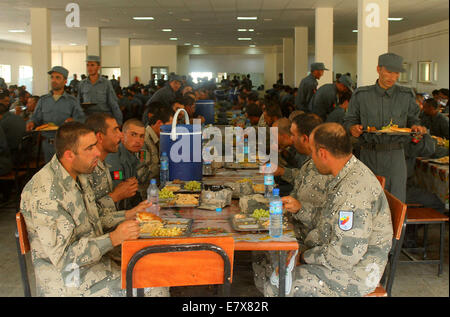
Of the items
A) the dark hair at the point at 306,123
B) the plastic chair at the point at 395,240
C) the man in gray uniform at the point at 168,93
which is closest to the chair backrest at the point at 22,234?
the plastic chair at the point at 395,240

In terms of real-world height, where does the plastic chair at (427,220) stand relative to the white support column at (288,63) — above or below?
below

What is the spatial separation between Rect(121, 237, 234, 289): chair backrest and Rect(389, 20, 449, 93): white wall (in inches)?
494

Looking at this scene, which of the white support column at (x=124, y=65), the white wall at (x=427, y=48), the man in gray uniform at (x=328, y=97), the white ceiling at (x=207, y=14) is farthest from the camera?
the white support column at (x=124, y=65)

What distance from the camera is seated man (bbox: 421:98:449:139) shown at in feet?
20.3

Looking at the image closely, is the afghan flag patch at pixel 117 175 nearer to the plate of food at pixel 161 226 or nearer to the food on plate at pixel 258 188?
the food on plate at pixel 258 188

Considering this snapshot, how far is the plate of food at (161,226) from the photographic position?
2.30m

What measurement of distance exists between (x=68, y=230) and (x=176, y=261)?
513mm

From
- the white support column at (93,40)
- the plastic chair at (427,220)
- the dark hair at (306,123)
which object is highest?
the white support column at (93,40)

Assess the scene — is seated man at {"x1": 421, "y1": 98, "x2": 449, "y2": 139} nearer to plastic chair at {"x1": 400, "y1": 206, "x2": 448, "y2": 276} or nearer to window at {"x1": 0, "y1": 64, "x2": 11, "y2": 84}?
plastic chair at {"x1": 400, "y1": 206, "x2": 448, "y2": 276}

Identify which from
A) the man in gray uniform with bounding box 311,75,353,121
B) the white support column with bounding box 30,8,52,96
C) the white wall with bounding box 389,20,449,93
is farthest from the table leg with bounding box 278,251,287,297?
the white wall with bounding box 389,20,449,93

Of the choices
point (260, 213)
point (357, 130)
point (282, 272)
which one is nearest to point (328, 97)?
point (357, 130)

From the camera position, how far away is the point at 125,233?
7.20 feet

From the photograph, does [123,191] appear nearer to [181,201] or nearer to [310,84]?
[181,201]

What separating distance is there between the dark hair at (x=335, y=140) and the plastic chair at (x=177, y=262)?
748 mm
